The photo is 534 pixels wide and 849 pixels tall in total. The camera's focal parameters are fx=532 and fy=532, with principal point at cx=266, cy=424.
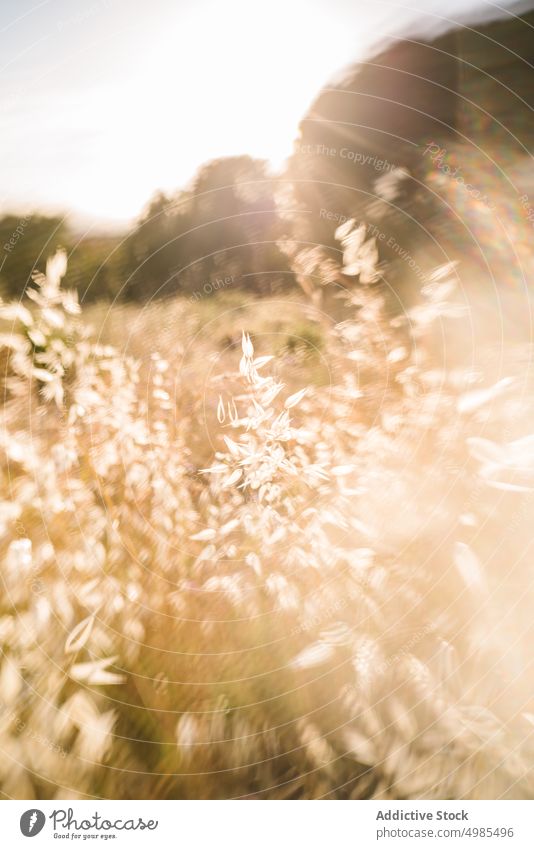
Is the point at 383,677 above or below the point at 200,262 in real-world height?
below

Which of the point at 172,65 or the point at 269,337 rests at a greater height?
the point at 172,65

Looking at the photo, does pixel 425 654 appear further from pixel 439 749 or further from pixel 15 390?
pixel 15 390

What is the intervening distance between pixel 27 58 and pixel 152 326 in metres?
0.49

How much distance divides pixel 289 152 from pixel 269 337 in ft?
1.01

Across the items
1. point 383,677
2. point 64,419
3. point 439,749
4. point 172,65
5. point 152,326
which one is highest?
point 172,65

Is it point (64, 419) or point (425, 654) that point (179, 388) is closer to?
point (64, 419)

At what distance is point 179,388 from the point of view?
2.76ft

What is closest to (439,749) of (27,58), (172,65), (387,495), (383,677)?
(383,677)

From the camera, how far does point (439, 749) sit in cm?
82

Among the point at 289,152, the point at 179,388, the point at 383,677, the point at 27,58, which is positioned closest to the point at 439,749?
the point at 383,677

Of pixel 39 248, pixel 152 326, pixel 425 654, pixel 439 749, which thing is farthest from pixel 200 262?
pixel 439 749

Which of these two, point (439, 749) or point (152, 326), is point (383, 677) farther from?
point (152, 326)

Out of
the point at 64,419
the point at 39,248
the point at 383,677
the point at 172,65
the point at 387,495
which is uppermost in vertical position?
the point at 172,65

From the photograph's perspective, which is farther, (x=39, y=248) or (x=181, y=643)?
(x=39, y=248)
